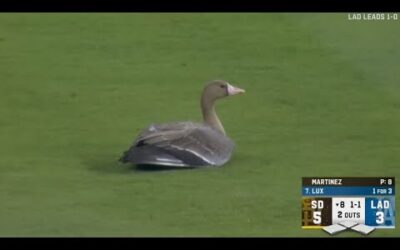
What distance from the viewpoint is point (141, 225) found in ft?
44.2

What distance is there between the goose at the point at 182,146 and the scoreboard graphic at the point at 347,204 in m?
0.83

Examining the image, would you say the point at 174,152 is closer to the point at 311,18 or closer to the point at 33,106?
the point at 33,106

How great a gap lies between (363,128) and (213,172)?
1.59 metres

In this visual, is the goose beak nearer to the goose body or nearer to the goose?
the goose

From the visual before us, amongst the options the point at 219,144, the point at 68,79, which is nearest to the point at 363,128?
the point at 219,144

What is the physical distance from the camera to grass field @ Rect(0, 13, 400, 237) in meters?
13.7

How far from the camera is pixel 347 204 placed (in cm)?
1365

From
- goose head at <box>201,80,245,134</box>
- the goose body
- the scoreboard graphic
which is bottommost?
the scoreboard graphic

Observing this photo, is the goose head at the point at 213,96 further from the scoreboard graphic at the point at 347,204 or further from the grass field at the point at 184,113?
the scoreboard graphic at the point at 347,204

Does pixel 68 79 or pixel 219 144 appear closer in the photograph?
pixel 219 144

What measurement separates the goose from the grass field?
0.33 ft

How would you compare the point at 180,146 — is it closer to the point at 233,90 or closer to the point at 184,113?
the point at 233,90

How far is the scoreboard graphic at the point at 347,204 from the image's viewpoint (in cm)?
1356


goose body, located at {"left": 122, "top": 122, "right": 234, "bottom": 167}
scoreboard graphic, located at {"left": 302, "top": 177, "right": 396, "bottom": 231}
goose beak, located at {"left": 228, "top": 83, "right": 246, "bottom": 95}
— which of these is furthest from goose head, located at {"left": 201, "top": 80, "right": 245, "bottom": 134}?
scoreboard graphic, located at {"left": 302, "top": 177, "right": 396, "bottom": 231}
